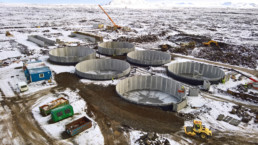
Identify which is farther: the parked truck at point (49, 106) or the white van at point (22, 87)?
the white van at point (22, 87)

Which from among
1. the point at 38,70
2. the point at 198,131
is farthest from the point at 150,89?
the point at 38,70

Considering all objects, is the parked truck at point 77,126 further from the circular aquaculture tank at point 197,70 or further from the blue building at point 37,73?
the circular aquaculture tank at point 197,70

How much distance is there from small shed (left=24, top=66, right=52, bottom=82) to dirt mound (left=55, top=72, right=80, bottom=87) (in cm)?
158

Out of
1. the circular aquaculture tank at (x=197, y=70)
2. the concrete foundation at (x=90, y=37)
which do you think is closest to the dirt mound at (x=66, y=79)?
the circular aquaculture tank at (x=197, y=70)

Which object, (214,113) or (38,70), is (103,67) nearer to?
(38,70)

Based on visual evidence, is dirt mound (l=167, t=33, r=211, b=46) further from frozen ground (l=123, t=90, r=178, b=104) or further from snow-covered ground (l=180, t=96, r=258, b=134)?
snow-covered ground (l=180, t=96, r=258, b=134)

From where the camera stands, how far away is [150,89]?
28.4 m

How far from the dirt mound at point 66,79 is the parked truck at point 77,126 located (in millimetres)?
9773

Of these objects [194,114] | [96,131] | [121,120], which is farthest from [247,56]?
[96,131]

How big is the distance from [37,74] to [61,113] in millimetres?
11226

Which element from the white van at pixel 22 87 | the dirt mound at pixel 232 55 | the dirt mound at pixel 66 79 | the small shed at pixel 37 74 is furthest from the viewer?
the dirt mound at pixel 232 55

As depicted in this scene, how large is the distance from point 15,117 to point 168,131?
15667 mm

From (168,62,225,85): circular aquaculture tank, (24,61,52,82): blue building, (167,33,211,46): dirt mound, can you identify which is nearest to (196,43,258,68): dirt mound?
(167,33,211,46): dirt mound

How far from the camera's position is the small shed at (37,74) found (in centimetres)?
2634
